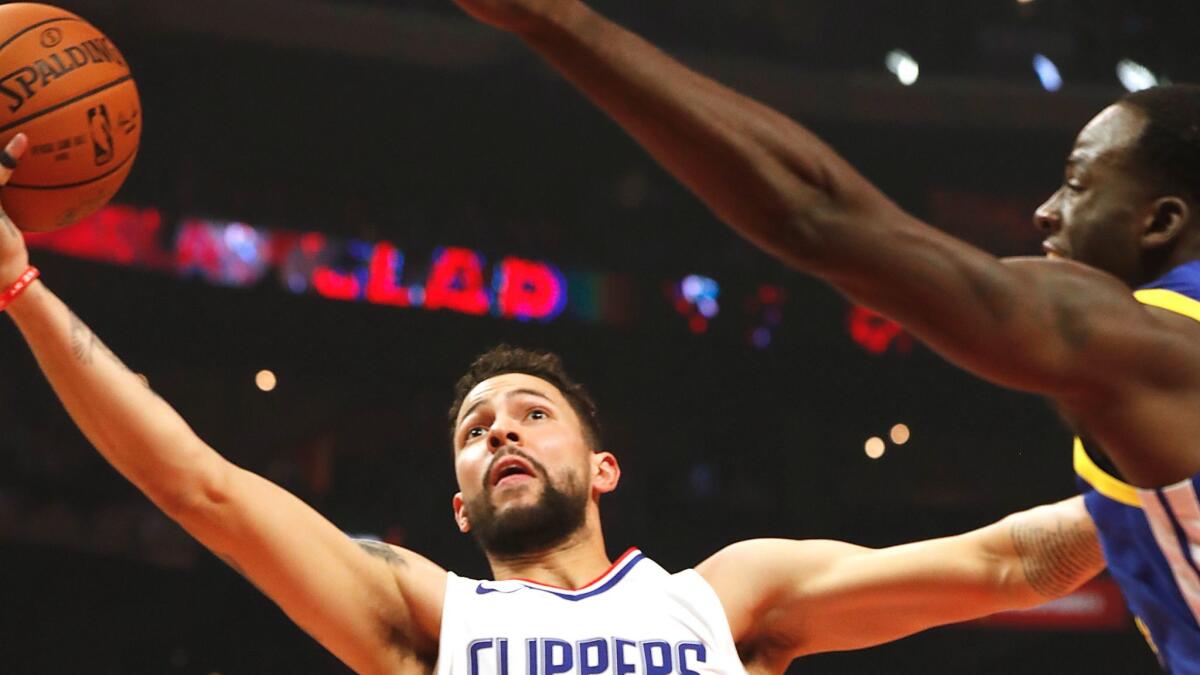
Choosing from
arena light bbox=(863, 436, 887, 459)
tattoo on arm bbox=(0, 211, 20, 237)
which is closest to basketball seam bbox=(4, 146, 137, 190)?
tattoo on arm bbox=(0, 211, 20, 237)

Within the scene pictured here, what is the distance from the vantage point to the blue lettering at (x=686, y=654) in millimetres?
2732

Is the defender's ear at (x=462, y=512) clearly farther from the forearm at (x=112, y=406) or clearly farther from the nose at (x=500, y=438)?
the forearm at (x=112, y=406)

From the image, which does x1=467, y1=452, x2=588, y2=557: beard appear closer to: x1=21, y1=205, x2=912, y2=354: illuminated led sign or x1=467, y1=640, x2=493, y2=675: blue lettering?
x1=467, y1=640, x2=493, y2=675: blue lettering

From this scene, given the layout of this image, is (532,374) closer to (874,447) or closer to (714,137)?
(714,137)

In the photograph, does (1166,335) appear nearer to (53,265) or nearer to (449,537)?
(449,537)

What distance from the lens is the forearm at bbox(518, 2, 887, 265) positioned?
133cm

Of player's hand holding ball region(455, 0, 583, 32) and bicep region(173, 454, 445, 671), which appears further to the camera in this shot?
bicep region(173, 454, 445, 671)

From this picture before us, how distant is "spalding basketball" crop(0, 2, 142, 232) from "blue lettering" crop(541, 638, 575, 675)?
4.22 ft

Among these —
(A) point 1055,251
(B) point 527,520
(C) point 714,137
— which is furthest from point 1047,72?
(C) point 714,137

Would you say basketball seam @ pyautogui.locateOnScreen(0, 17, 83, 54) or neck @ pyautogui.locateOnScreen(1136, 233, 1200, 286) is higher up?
basketball seam @ pyautogui.locateOnScreen(0, 17, 83, 54)

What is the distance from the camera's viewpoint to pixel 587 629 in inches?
110

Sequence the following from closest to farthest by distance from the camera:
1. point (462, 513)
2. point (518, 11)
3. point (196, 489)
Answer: point (518, 11) < point (196, 489) < point (462, 513)

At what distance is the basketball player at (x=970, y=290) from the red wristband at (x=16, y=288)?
1.49m

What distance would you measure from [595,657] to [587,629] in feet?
0.28
